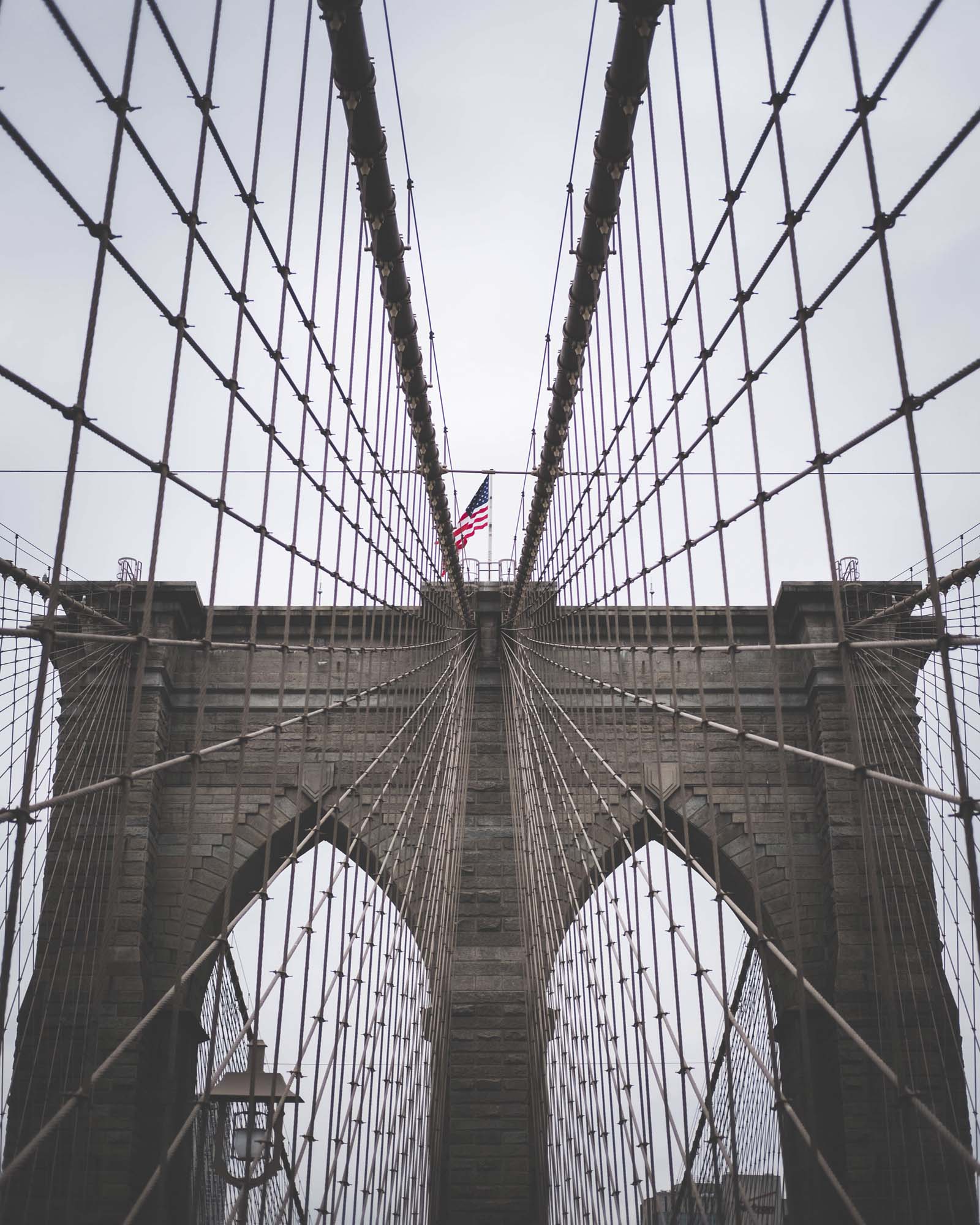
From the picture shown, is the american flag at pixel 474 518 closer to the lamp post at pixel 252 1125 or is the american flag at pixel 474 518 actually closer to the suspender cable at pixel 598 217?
the suspender cable at pixel 598 217

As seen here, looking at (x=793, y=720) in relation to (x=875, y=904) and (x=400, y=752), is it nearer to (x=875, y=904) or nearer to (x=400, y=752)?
(x=400, y=752)

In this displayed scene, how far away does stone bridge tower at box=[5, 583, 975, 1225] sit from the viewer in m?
9.45

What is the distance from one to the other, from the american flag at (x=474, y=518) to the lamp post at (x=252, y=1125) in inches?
257

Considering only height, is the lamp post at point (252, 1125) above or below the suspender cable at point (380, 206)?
below

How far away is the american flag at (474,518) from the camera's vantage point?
11.8m

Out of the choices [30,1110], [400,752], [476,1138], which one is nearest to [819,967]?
[476,1138]

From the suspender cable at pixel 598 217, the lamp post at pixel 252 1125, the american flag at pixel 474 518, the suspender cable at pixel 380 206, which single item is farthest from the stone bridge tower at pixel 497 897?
the lamp post at pixel 252 1125

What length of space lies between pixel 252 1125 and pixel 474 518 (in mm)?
7867

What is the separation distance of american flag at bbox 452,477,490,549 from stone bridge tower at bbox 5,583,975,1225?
27.1 inches

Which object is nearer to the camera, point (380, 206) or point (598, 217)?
point (380, 206)

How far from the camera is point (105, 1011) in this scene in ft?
32.8

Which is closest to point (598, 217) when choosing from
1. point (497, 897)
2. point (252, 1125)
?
point (252, 1125)

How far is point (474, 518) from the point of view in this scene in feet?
39.6

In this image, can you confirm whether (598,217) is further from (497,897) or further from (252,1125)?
(497,897)
